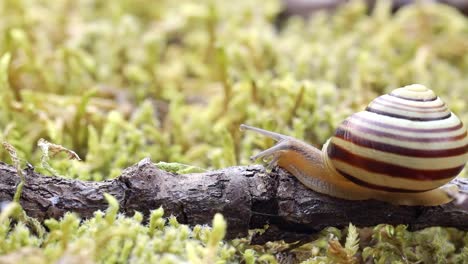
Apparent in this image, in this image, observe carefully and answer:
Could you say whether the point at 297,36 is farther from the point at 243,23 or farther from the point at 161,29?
the point at 161,29

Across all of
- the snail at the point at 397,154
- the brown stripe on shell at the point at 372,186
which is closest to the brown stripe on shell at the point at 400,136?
the snail at the point at 397,154

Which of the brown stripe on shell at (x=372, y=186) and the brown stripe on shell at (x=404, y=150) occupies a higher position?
the brown stripe on shell at (x=404, y=150)

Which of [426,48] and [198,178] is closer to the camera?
[198,178]

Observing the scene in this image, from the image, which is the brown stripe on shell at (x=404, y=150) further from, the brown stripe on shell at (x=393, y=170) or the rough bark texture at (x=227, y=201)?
the rough bark texture at (x=227, y=201)

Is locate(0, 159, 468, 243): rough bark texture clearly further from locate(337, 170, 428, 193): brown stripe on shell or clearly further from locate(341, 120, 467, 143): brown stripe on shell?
locate(341, 120, 467, 143): brown stripe on shell

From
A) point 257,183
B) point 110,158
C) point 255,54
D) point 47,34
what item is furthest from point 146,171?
point 47,34

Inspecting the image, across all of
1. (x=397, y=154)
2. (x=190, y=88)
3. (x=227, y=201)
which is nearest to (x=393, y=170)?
(x=397, y=154)
